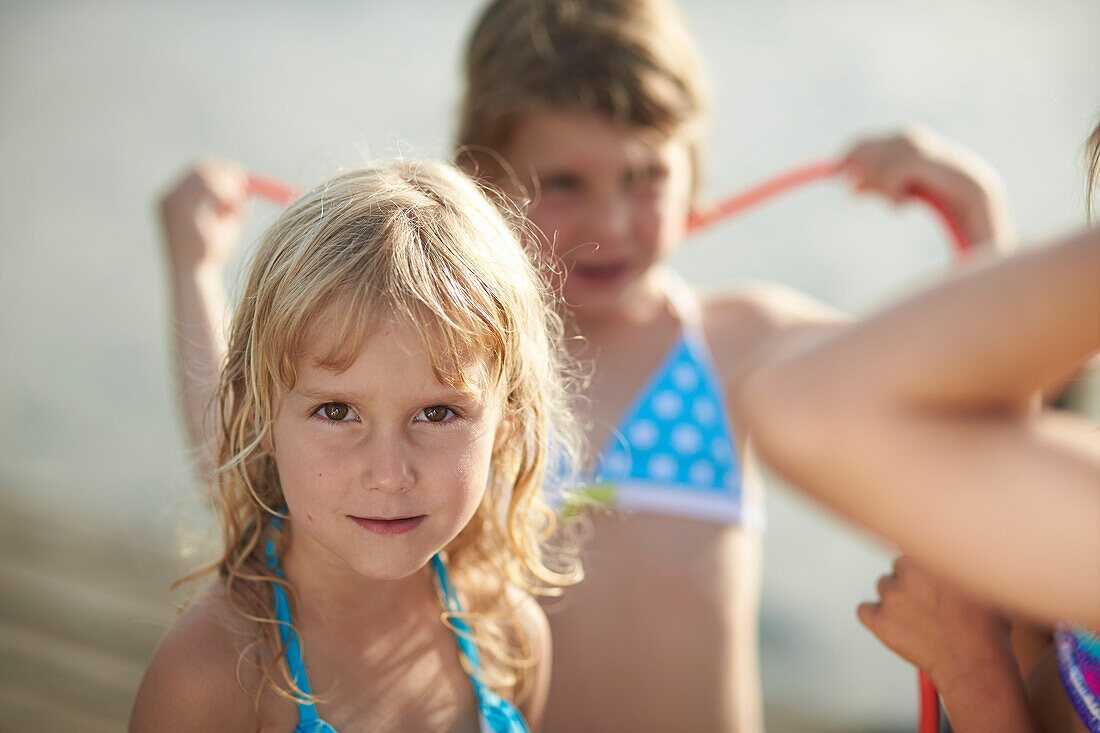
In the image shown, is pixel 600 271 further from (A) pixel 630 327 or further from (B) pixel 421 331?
(B) pixel 421 331

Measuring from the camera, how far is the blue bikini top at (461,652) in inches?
45.7

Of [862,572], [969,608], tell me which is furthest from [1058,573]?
[862,572]

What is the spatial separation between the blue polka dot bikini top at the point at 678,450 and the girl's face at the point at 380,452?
2.21ft

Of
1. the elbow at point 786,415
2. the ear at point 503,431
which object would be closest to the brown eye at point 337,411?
the ear at point 503,431

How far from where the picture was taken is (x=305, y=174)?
3.10 metres

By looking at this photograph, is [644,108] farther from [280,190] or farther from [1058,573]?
[1058,573]

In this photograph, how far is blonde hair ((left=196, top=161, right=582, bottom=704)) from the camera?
3.65 ft

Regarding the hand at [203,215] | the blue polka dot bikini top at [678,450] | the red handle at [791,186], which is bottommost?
the blue polka dot bikini top at [678,450]

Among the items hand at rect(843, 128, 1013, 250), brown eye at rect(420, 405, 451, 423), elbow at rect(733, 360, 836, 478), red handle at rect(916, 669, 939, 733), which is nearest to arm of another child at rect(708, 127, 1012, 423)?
hand at rect(843, 128, 1013, 250)

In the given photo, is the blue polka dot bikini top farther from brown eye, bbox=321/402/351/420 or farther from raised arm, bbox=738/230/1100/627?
raised arm, bbox=738/230/1100/627

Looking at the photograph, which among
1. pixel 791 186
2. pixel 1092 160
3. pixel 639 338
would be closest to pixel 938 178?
pixel 791 186

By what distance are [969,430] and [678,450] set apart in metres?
1.26

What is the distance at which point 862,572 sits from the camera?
339 centimetres

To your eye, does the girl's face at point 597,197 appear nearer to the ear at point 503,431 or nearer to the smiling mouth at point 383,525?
the ear at point 503,431
